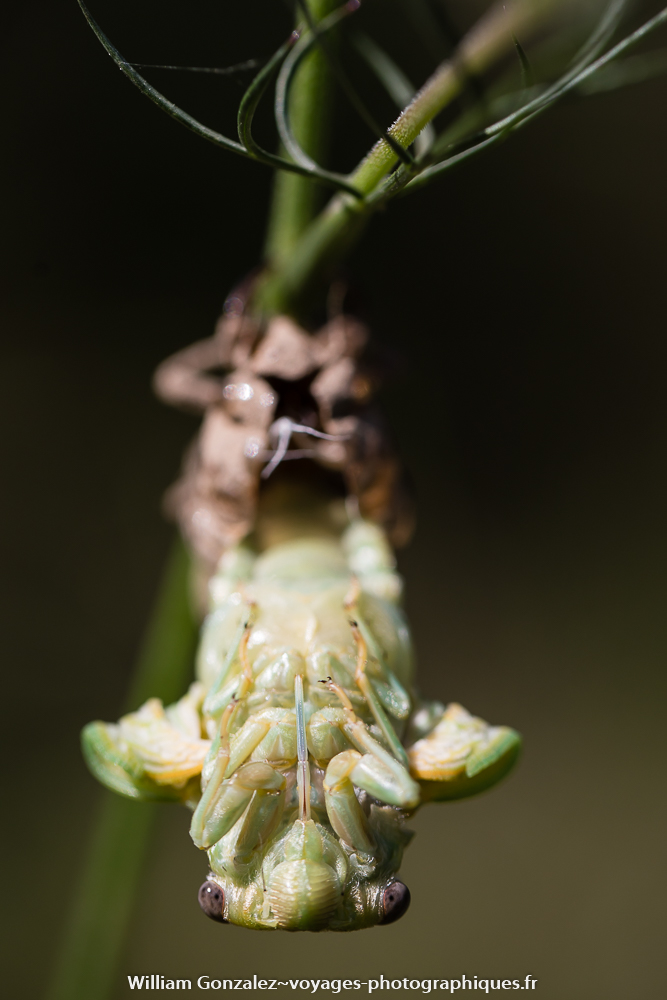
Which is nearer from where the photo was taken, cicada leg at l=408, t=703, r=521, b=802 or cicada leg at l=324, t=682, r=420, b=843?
cicada leg at l=324, t=682, r=420, b=843

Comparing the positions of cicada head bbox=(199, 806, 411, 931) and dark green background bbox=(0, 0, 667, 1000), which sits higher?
dark green background bbox=(0, 0, 667, 1000)

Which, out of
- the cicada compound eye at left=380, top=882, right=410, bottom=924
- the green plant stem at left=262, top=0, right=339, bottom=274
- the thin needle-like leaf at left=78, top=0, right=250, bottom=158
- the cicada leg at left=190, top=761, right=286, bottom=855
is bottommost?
the cicada compound eye at left=380, top=882, right=410, bottom=924

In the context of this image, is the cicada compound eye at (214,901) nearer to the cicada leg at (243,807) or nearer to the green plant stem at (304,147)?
the cicada leg at (243,807)

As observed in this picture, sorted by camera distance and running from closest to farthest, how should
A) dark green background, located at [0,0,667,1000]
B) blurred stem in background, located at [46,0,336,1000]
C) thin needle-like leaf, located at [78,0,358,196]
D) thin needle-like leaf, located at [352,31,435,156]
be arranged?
thin needle-like leaf, located at [78,0,358,196] → thin needle-like leaf, located at [352,31,435,156] → blurred stem in background, located at [46,0,336,1000] → dark green background, located at [0,0,667,1000]

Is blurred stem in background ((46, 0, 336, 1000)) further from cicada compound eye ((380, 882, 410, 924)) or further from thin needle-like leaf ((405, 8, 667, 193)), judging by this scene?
thin needle-like leaf ((405, 8, 667, 193))

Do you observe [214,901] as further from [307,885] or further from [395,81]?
[395,81]

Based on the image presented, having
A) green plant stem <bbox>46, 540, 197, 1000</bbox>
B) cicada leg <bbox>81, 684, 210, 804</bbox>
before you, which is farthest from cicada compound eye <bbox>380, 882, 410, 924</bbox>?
green plant stem <bbox>46, 540, 197, 1000</bbox>

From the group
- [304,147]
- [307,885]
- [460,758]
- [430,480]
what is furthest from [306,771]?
[430,480]

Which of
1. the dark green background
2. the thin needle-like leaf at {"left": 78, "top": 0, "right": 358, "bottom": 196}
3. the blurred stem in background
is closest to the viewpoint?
the thin needle-like leaf at {"left": 78, "top": 0, "right": 358, "bottom": 196}
